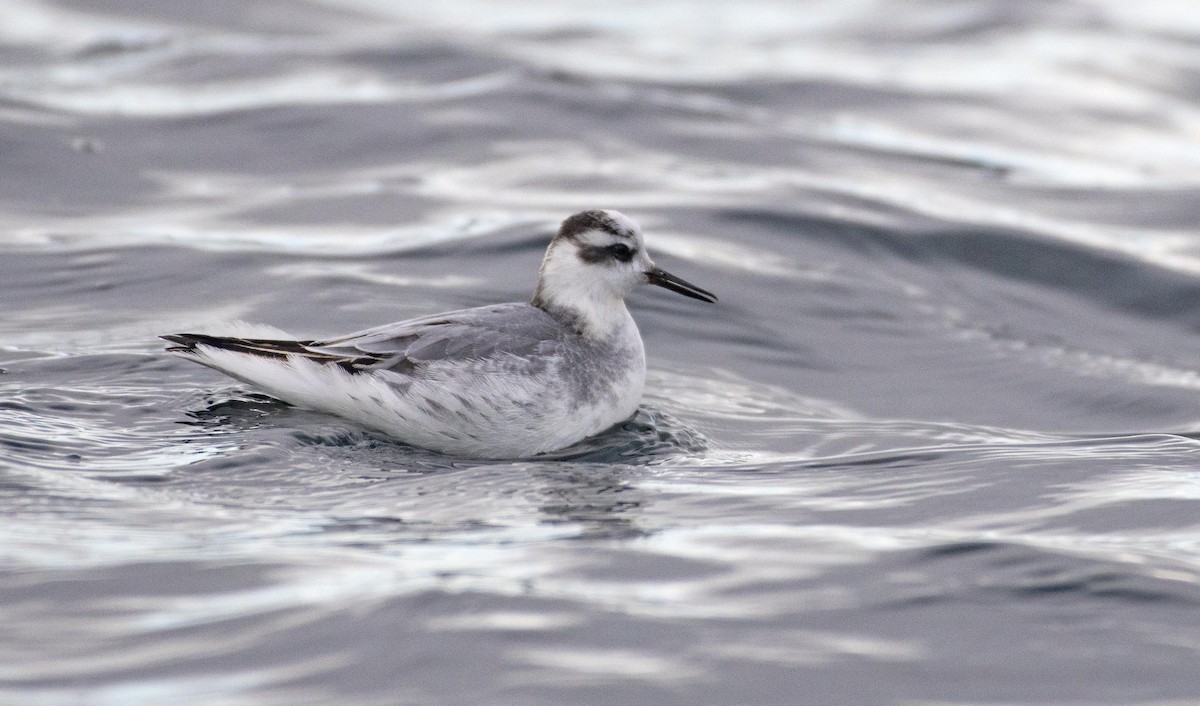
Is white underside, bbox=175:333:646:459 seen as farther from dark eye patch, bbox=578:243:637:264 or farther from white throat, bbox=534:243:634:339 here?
dark eye patch, bbox=578:243:637:264

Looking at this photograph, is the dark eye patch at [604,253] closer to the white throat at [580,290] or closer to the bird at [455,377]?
the white throat at [580,290]

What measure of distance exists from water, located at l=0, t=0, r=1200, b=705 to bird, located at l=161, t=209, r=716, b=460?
0.50ft

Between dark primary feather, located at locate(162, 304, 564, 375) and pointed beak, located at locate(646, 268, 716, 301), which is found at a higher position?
pointed beak, located at locate(646, 268, 716, 301)

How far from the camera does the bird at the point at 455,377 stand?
21.4 feet

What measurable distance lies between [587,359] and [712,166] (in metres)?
6.16

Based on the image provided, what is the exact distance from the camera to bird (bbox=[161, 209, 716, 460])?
6.53 m

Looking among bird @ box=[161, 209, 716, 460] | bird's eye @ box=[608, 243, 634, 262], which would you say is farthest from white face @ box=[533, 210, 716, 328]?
bird @ box=[161, 209, 716, 460]

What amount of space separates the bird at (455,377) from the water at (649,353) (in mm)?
152

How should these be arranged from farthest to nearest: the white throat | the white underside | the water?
the white throat
the white underside
the water

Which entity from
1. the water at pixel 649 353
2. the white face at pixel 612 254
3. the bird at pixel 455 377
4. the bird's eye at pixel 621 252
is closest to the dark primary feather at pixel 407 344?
the bird at pixel 455 377

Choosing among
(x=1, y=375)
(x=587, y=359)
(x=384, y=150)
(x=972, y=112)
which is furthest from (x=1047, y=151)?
(x=1, y=375)

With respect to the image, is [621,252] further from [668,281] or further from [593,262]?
[668,281]

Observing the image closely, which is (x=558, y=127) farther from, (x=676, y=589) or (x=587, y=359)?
(x=676, y=589)

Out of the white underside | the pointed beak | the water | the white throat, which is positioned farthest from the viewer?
the pointed beak
